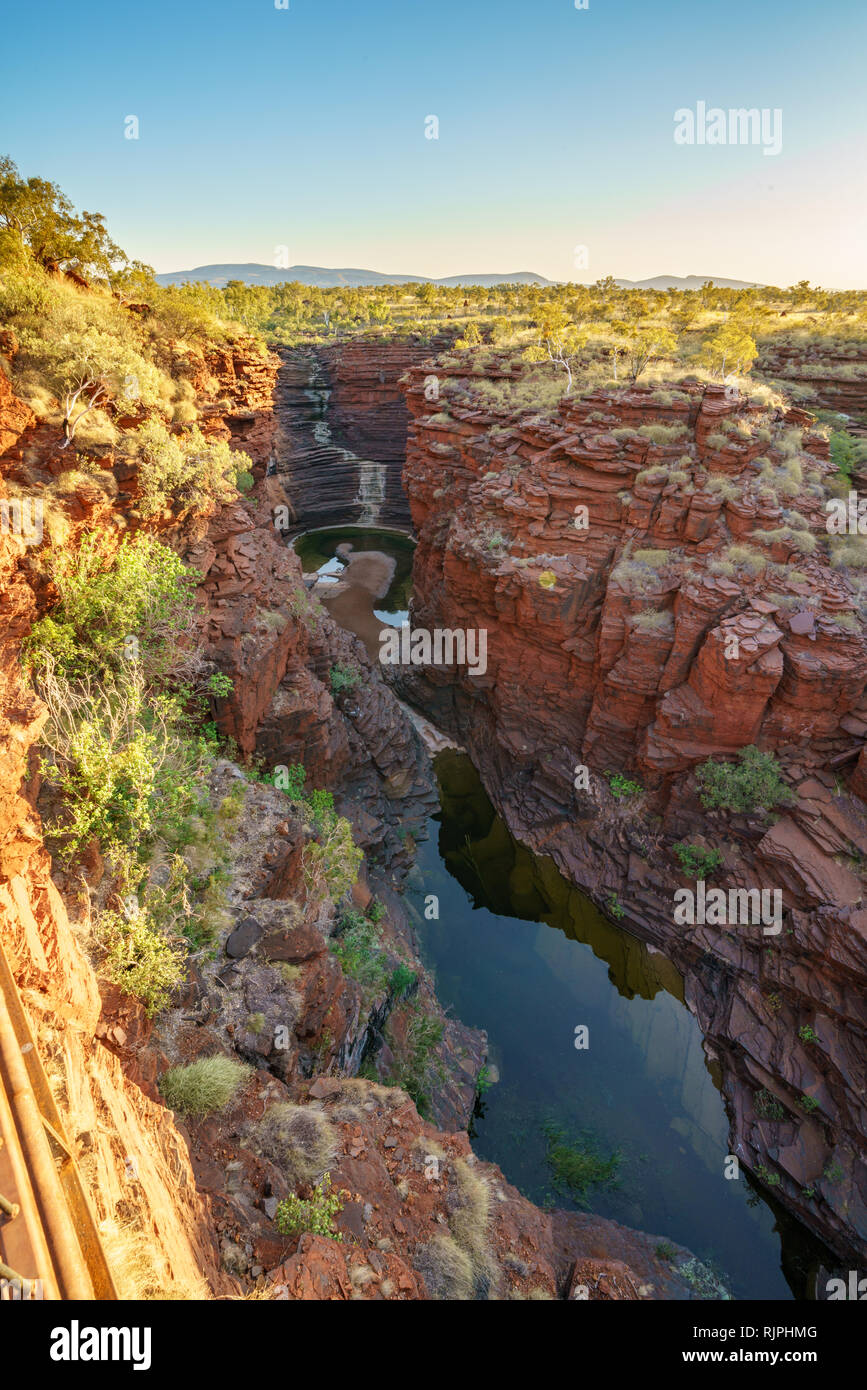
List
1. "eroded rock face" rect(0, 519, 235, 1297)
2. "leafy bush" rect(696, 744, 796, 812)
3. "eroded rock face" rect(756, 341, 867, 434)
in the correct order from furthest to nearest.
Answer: "eroded rock face" rect(756, 341, 867, 434)
"leafy bush" rect(696, 744, 796, 812)
"eroded rock face" rect(0, 519, 235, 1297)

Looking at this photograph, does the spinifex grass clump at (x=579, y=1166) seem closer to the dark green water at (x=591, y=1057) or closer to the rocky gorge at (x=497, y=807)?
the dark green water at (x=591, y=1057)

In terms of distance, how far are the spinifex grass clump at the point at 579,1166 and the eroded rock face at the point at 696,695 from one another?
331 cm

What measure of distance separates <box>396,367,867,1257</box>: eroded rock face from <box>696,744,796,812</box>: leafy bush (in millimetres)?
408

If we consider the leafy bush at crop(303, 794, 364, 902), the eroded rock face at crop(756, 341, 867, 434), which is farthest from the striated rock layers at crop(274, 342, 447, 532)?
the leafy bush at crop(303, 794, 364, 902)

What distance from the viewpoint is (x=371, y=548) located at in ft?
140

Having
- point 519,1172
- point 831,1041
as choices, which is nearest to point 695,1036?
point 831,1041

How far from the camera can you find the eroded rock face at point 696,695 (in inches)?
564

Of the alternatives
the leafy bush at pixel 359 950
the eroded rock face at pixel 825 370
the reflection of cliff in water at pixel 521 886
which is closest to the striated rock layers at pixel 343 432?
the eroded rock face at pixel 825 370

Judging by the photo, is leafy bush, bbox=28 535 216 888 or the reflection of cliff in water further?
the reflection of cliff in water

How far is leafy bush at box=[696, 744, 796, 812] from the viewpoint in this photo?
16281 millimetres

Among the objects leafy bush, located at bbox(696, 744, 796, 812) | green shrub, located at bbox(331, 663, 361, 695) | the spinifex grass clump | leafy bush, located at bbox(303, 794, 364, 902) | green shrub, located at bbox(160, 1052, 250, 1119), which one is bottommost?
the spinifex grass clump

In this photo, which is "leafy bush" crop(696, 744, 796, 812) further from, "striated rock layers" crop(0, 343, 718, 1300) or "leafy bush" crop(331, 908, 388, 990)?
"leafy bush" crop(331, 908, 388, 990)
